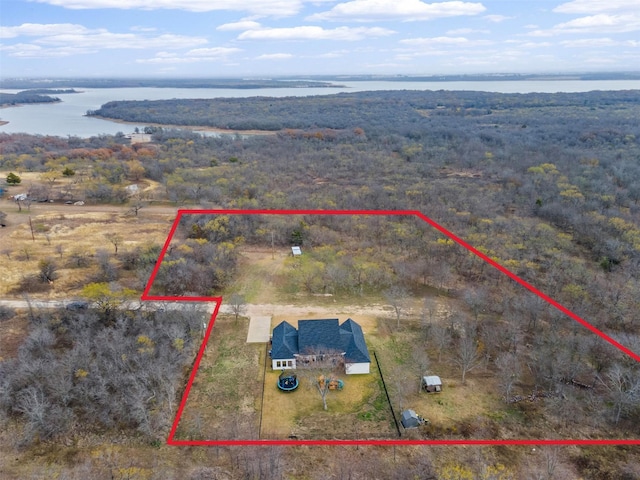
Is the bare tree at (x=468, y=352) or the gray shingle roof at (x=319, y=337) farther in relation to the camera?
the gray shingle roof at (x=319, y=337)

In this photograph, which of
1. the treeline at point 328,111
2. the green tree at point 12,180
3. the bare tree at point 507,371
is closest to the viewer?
the bare tree at point 507,371

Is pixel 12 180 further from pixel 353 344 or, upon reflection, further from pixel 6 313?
pixel 353 344

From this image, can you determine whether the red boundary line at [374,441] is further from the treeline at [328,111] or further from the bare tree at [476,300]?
the treeline at [328,111]

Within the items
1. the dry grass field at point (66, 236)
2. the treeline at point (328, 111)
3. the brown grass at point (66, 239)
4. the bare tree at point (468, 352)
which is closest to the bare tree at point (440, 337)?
the bare tree at point (468, 352)

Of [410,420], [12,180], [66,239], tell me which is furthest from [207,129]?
[410,420]

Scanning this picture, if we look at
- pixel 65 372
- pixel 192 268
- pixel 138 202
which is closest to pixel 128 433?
pixel 65 372
